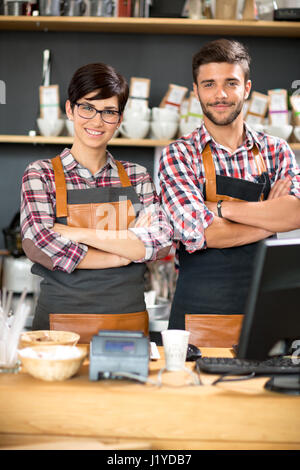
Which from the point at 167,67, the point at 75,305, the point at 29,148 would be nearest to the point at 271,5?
the point at 167,67

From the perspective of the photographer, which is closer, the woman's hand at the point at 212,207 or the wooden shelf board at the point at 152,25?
the woman's hand at the point at 212,207

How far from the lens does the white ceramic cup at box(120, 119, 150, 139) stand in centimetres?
295

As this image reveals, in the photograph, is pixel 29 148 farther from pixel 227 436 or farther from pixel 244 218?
pixel 227 436

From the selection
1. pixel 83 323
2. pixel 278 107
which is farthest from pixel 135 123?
pixel 83 323

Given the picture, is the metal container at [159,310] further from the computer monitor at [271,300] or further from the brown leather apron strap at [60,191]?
the computer monitor at [271,300]

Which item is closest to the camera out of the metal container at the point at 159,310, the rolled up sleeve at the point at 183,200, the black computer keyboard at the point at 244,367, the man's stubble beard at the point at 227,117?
the black computer keyboard at the point at 244,367

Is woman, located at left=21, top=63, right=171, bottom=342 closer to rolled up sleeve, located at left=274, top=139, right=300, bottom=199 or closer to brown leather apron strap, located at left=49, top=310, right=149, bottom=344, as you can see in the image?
brown leather apron strap, located at left=49, top=310, right=149, bottom=344

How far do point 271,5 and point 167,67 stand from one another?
66cm

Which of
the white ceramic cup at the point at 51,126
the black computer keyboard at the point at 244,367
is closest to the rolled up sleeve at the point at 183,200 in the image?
the black computer keyboard at the point at 244,367

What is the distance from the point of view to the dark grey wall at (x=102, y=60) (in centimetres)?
326

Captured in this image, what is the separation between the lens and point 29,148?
130 inches

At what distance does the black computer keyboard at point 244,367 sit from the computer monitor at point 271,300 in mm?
206

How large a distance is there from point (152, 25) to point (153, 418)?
235cm
